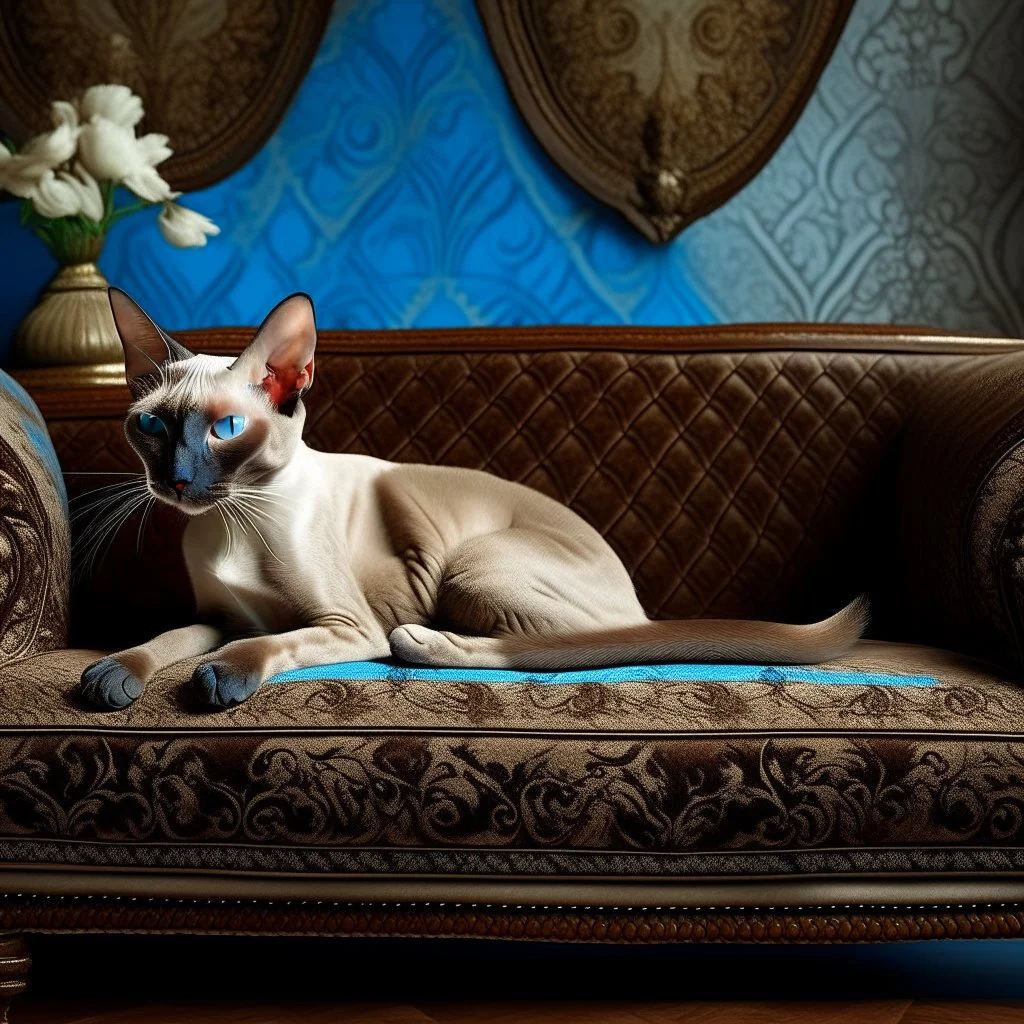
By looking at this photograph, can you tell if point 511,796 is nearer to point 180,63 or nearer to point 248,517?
point 248,517

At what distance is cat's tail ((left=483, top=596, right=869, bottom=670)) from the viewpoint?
57.6 inches

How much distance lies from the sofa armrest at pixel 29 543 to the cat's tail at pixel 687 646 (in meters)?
0.65

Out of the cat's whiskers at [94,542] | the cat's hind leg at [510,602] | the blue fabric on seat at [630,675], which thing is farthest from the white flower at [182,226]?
the blue fabric on seat at [630,675]

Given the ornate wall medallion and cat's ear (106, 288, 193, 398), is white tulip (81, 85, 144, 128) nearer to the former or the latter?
the ornate wall medallion

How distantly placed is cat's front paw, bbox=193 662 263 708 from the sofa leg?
357mm

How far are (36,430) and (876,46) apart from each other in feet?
6.96

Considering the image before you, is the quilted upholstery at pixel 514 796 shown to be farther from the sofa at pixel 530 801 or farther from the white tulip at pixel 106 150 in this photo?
the white tulip at pixel 106 150

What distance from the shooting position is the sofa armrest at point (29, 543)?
1.41 metres

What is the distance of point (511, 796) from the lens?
1.21 m

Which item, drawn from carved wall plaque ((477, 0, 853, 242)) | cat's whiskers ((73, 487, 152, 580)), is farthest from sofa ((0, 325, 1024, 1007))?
carved wall plaque ((477, 0, 853, 242))

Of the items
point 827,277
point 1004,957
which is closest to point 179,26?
point 827,277

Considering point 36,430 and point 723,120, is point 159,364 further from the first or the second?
point 723,120

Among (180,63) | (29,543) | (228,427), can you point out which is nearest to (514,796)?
(228,427)

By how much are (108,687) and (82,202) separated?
1.27m
